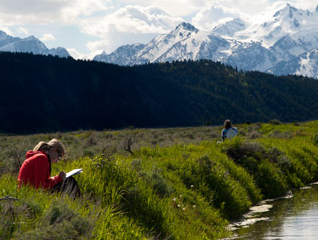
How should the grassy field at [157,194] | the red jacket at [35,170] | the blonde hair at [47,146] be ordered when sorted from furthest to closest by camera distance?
the blonde hair at [47,146]
the red jacket at [35,170]
the grassy field at [157,194]

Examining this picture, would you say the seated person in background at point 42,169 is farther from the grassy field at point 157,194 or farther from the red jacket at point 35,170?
the grassy field at point 157,194

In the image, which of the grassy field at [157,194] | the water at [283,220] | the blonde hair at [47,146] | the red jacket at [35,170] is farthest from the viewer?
the water at [283,220]

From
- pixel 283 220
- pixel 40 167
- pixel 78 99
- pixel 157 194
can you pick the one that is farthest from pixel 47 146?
pixel 78 99

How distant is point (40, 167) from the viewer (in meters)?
7.62

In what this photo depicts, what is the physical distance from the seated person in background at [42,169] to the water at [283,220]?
4711 millimetres

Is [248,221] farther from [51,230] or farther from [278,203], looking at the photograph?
[51,230]

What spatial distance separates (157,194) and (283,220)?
380 centimetres

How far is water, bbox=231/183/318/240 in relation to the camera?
33.4ft

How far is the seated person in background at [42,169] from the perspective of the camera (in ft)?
24.9

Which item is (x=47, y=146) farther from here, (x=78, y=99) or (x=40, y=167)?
(x=78, y=99)

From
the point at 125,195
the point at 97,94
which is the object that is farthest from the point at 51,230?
the point at 97,94

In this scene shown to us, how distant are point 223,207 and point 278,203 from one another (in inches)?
126

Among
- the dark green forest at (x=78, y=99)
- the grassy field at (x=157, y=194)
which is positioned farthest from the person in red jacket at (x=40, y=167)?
the dark green forest at (x=78, y=99)

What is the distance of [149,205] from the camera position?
9.01m
